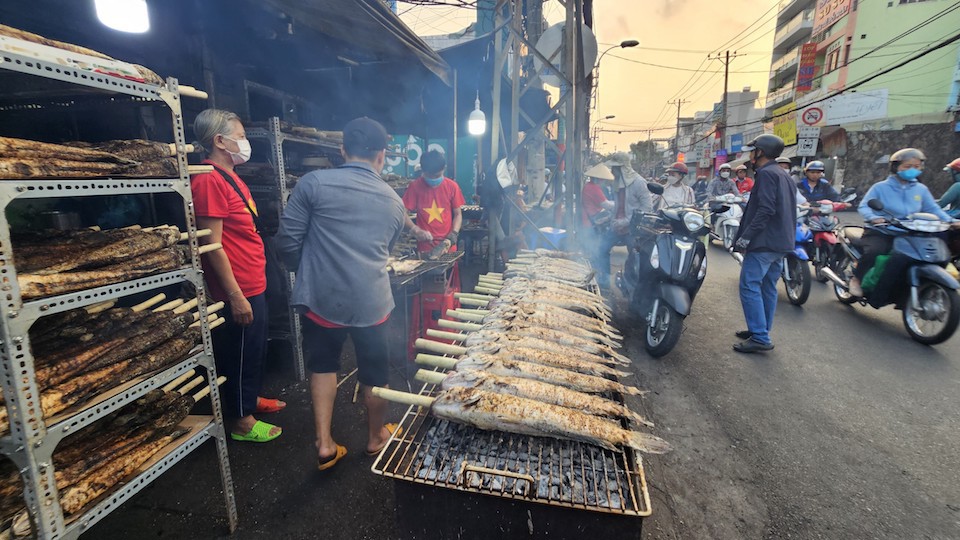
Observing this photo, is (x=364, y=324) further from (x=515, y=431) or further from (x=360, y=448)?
(x=515, y=431)

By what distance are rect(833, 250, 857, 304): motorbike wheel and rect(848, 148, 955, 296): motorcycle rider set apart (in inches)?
33.0

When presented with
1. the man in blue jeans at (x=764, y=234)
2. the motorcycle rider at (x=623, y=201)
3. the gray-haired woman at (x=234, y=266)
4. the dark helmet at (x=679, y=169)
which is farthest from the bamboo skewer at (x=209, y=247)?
the dark helmet at (x=679, y=169)

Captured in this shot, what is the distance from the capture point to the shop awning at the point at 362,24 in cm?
427

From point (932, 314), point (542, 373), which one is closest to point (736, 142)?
point (932, 314)

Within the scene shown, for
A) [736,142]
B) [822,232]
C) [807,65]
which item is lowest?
[822,232]

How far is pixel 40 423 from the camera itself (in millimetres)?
1660

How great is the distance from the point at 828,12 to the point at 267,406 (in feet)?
139

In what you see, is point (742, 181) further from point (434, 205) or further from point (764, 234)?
point (434, 205)

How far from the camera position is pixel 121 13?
261cm

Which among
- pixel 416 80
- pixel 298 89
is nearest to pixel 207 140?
pixel 298 89

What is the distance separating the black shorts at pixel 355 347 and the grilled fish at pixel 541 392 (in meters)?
1.08

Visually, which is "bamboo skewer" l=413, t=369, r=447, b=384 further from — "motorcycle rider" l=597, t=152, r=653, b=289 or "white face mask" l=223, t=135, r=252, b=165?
"motorcycle rider" l=597, t=152, r=653, b=289

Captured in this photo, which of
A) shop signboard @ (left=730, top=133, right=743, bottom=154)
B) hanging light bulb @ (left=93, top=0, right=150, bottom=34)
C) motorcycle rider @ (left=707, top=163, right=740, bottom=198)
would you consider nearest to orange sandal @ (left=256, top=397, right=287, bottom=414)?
hanging light bulb @ (left=93, top=0, right=150, bottom=34)

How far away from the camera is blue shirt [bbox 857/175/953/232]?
5.79m
